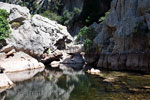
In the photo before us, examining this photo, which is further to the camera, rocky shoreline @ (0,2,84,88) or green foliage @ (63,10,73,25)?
green foliage @ (63,10,73,25)

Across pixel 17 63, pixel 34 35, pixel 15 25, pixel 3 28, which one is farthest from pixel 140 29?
pixel 15 25

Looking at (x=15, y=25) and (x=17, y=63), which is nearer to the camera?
(x=17, y=63)

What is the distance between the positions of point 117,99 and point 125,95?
1498mm

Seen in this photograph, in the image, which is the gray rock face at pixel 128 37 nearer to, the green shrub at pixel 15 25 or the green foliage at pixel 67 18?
the green shrub at pixel 15 25

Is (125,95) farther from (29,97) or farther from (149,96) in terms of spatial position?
(29,97)

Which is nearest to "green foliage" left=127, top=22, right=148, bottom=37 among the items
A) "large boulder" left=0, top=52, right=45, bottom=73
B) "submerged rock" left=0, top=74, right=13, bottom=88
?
"submerged rock" left=0, top=74, right=13, bottom=88

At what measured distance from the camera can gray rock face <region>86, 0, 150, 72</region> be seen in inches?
1226

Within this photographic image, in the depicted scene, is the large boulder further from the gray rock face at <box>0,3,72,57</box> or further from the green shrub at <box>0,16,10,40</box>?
the green shrub at <box>0,16,10,40</box>

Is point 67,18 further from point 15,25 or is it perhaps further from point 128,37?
point 128,37

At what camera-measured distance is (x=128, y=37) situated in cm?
3325

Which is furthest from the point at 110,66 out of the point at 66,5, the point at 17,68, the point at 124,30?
the point at 66,5

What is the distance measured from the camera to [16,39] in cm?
4662

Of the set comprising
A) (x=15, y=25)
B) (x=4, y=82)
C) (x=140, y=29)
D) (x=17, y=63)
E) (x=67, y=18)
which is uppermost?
(x=67, y=18)

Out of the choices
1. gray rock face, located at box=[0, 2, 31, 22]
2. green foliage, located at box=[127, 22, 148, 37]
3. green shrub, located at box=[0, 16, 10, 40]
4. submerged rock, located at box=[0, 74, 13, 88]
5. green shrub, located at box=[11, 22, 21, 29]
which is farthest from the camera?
gray rock face, located at box=[0, 2, 31, 22]
